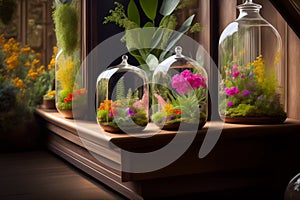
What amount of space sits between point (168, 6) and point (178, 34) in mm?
177

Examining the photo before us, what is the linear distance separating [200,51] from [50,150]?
1.35 m

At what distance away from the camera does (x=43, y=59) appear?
3.94 m

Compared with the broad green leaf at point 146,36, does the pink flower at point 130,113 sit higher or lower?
lower

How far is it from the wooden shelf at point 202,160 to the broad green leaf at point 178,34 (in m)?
0.55

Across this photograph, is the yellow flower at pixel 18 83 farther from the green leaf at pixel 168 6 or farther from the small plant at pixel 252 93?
the small plant at pixel 252 93

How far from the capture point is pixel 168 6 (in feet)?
9.52

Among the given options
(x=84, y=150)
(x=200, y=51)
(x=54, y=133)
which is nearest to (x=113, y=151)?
(x=84, y=150)

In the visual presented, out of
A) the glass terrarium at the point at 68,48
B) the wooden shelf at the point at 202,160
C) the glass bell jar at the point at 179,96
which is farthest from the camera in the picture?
the glass terrarium at the point at 68,48

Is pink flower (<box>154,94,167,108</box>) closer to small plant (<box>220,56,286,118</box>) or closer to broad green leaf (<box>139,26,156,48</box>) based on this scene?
small plant (<box>220,56,286,118</box>)

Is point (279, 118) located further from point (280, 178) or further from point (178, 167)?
point (178, 167)

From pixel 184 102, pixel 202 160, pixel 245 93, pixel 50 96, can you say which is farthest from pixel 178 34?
pixel 50 96

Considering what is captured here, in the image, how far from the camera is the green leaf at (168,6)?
9.39ft

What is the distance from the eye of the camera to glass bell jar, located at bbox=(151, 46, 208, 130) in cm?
229

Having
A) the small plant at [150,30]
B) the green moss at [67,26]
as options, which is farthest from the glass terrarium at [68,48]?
the small plant at [150,30]
